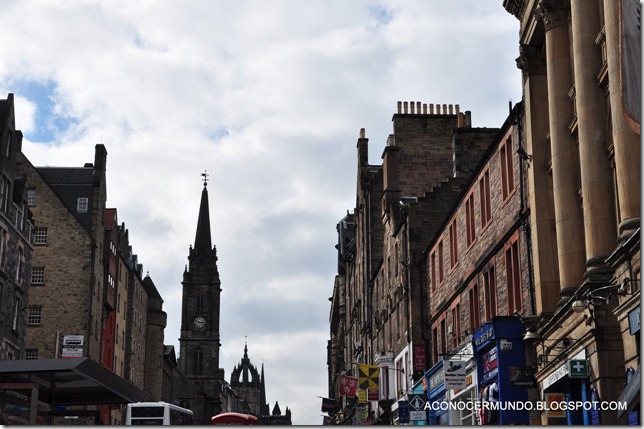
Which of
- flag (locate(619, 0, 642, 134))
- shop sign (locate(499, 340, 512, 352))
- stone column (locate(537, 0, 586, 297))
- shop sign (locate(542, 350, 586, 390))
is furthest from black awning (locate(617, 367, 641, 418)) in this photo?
shop sign (locate(499, 340, 512, 352))

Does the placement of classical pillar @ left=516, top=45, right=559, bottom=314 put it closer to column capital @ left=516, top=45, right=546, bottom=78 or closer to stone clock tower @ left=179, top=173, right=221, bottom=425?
column capital @ left=516, top=45, right=546, bottom=78

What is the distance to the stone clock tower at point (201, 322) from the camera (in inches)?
6063

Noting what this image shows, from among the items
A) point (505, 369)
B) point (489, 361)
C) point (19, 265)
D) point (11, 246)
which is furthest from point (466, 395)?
point (19, 265)

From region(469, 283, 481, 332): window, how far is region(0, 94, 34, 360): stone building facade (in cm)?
2277

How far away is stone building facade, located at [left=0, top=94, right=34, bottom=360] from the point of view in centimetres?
4597

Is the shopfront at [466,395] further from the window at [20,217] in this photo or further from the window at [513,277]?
the window at [20,217]

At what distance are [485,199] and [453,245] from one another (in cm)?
582

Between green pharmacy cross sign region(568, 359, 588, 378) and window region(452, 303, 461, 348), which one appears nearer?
green pharmacy cross sign region(568, 359, 588, 378)

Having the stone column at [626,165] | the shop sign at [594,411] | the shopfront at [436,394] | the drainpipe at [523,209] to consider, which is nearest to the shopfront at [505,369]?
the drainpipe at [523,209]

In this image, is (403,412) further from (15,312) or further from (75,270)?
(75,270)

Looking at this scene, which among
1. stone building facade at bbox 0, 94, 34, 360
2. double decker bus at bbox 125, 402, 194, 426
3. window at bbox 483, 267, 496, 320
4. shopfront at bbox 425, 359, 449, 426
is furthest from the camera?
double decker bus at bbox 125, 402, 194, 426

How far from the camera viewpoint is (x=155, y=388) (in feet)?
330

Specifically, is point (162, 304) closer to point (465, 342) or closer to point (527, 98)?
point (465, 342)

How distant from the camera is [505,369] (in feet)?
88.9
